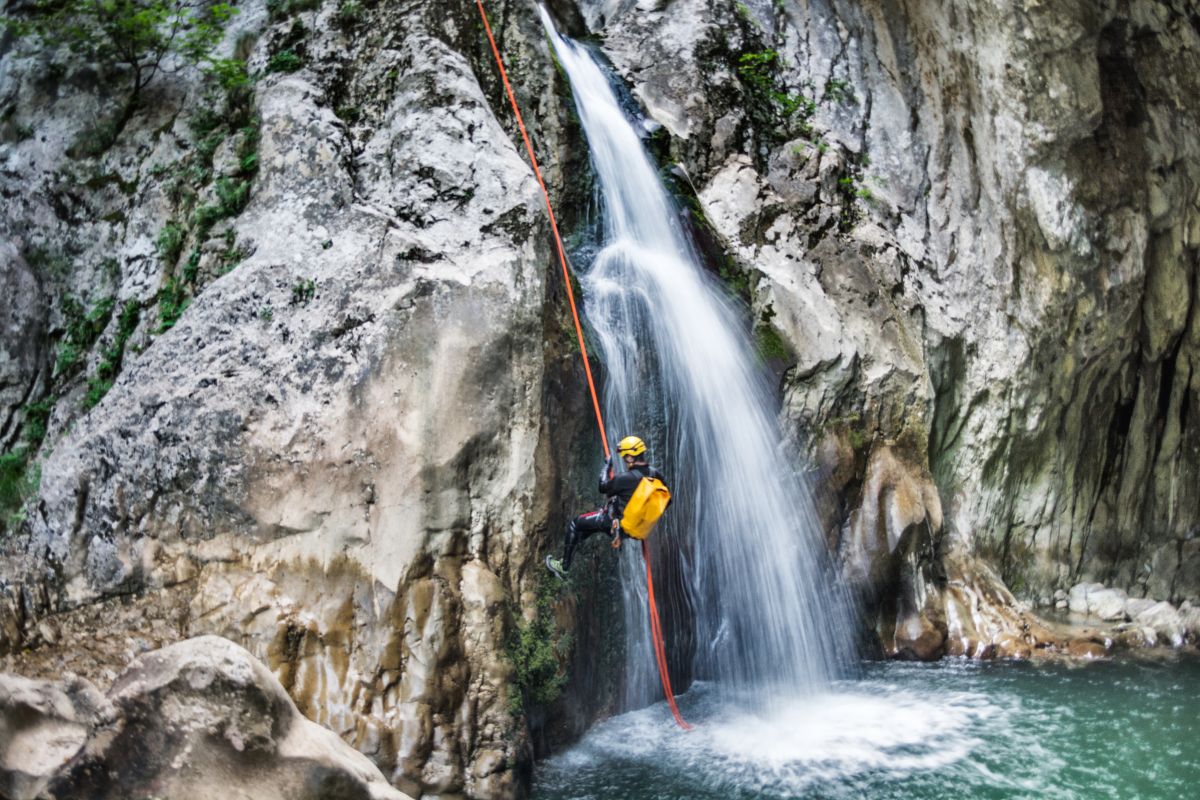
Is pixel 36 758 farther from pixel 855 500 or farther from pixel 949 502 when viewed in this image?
pixel 949 502

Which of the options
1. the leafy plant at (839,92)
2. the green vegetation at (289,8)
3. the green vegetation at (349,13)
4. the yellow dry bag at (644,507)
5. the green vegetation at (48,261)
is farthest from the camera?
the leafy plant at (839,92)

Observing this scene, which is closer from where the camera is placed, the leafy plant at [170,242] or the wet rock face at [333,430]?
the wet rock face at [333,430]

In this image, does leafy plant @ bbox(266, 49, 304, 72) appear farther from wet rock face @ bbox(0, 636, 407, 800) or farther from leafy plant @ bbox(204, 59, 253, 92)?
wet rock face @ bbox(0, 636, 407, 800)

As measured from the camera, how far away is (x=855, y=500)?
1023 cm

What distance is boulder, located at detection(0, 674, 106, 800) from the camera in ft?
13.6

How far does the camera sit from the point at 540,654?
7.45m

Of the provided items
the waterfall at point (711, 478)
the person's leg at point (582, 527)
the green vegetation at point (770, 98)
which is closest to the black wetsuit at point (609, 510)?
the person's leg at point (582, 527)

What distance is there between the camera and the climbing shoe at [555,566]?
25.1 ft

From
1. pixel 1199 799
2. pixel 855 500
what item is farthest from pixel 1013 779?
pixel 855 500

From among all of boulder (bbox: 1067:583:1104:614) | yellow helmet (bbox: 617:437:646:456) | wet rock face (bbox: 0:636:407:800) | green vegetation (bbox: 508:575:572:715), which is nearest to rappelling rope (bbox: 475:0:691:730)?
yellow helmet (bbox: 617:437:646:456)

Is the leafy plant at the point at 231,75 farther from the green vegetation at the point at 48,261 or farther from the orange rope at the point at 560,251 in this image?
the orange rope at the point at 560,251

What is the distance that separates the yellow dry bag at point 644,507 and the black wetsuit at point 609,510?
115mm

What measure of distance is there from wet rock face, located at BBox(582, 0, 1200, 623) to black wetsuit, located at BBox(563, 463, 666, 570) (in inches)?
126

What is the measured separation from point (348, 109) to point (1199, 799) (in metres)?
9.21
